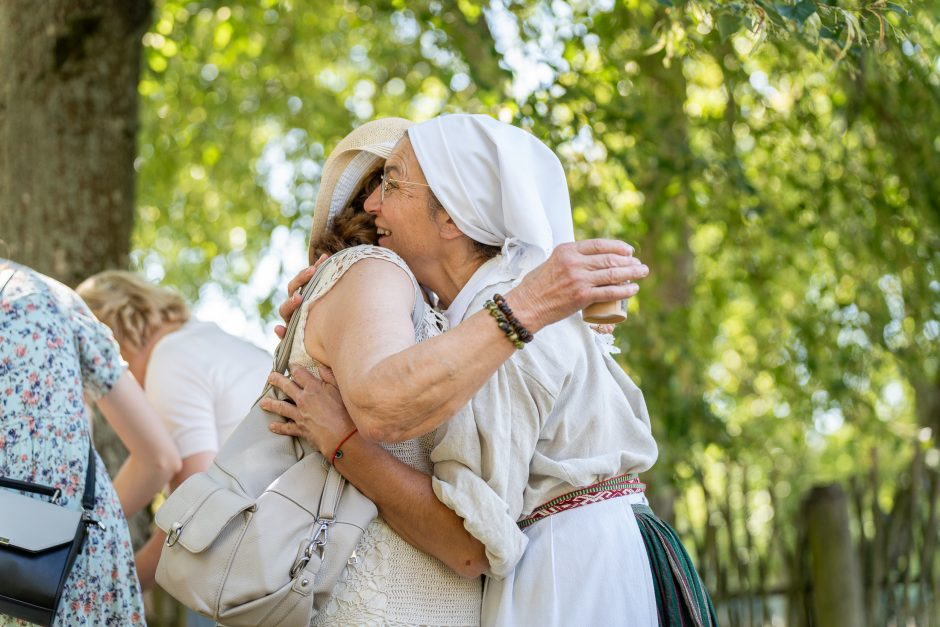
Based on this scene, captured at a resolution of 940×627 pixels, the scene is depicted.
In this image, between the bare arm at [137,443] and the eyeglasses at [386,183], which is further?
the bare arm at [137,443]

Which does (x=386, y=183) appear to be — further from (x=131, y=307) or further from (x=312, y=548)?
(x=131, y=307)

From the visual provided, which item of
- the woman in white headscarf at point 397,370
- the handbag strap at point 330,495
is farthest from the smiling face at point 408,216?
the handbag strap at point 330,495

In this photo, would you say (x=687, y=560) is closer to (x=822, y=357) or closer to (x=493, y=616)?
(x=493, y=616)

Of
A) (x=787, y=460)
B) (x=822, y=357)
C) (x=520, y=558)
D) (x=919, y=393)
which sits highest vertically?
(x=520, y=558)

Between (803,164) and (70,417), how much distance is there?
5264 mm

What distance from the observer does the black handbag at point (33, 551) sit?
238 cm

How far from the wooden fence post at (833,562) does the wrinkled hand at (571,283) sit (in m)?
3.19

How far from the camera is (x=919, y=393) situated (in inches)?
325

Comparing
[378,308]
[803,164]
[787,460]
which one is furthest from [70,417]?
[787,460]

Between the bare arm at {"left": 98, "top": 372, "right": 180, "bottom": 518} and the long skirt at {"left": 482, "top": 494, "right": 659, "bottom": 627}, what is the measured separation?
1.34 metres

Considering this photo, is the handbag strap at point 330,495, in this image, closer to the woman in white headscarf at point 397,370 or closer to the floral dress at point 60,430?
the woman in white headscarf at point 397,370

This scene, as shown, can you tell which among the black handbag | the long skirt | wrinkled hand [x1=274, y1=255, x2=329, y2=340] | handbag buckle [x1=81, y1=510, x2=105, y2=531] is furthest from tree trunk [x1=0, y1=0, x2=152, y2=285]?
the long skirt

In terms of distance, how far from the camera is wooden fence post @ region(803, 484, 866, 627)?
484cm

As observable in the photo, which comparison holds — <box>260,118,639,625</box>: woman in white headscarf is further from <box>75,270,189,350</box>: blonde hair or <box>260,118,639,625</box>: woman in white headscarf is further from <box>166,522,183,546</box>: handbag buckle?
<box>75,270,189,350</box>: blonde hair
